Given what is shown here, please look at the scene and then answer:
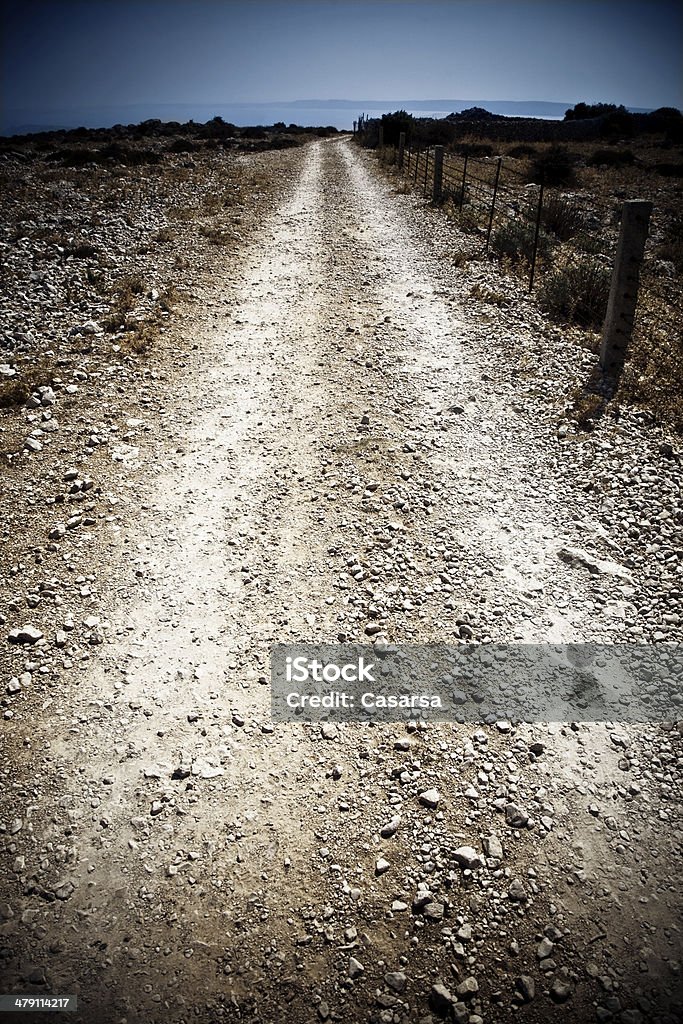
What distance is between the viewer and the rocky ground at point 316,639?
291 cm

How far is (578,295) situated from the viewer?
10500 mm

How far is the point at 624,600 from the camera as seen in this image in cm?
484

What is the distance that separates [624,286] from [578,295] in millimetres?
2914

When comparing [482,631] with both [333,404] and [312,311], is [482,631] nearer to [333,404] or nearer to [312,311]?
[333,404]

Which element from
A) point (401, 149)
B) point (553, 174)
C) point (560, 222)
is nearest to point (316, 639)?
point (560, 222)

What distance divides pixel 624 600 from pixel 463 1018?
11.4 ft

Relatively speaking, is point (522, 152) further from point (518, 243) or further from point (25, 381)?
point (25, 381)

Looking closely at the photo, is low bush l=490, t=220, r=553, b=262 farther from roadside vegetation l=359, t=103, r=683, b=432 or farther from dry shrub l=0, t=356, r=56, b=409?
dry shrub l=0, t=356, r=56, b=409

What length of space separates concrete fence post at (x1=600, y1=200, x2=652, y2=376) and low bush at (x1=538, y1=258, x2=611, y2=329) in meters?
1.94

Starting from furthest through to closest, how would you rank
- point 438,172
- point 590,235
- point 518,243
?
point 438,172, point 590,235, point 518,243

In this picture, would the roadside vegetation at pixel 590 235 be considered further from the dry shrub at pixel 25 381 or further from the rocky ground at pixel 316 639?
the dry shrub at pixel 25 381

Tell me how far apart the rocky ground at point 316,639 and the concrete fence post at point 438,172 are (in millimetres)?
13589

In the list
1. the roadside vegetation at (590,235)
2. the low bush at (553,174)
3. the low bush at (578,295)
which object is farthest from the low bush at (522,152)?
the low bush at (578,295)

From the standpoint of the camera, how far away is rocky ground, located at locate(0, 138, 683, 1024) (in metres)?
2.91
